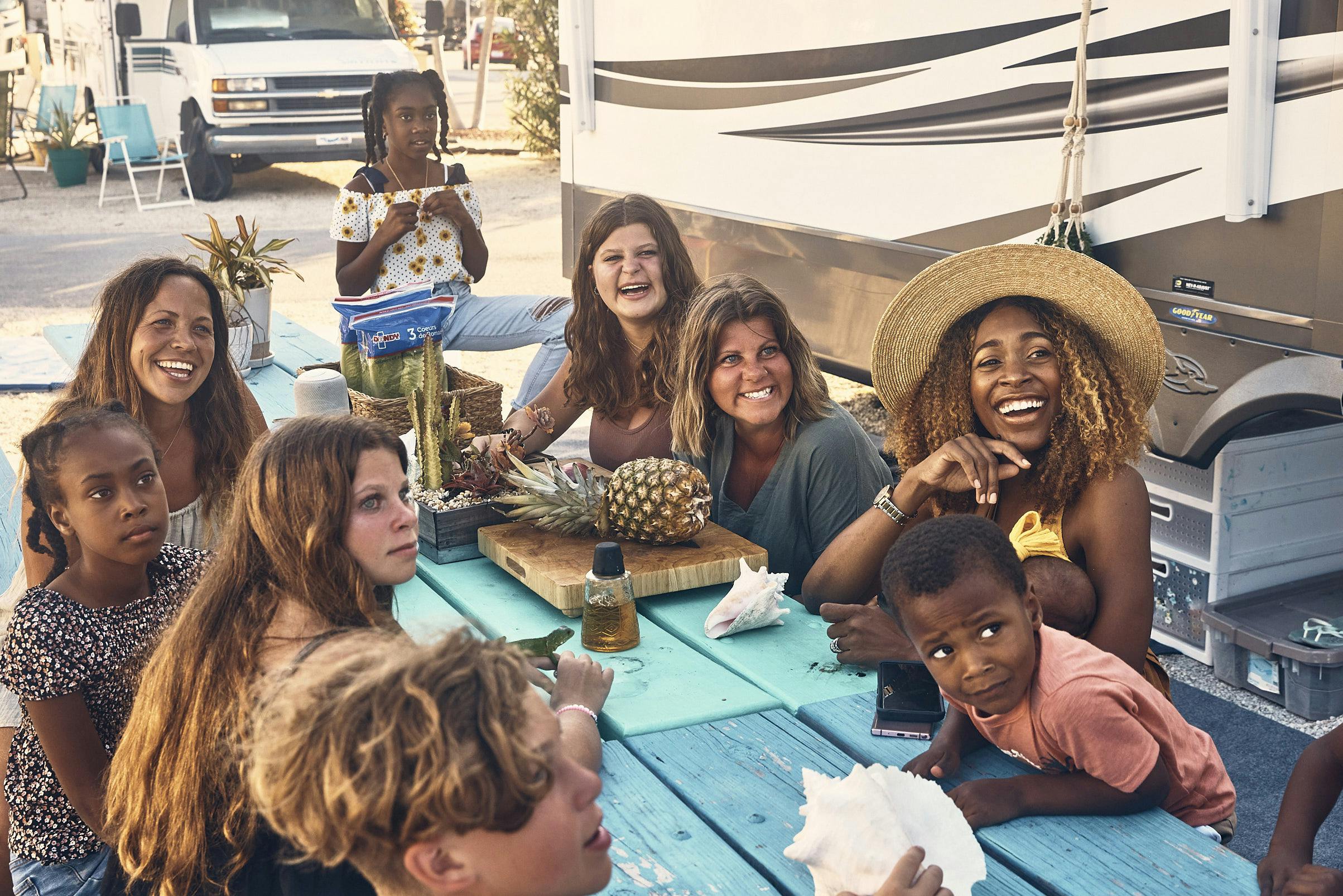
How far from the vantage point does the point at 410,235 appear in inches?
201

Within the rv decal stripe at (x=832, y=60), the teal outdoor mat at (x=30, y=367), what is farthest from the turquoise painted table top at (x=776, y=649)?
the teal outdoor mat at (x=30, y=367)

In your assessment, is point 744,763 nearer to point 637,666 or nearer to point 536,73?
point 637,666

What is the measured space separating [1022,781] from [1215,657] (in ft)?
8.85

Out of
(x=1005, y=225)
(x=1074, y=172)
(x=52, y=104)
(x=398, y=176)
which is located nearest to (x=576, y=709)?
(x=1074, y=172)

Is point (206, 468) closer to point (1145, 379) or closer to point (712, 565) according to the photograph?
point (712, 565)

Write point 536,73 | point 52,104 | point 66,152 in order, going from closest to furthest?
point 66,152 → point 52,104 → point 536,73

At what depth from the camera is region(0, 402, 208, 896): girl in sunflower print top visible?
6.91ft

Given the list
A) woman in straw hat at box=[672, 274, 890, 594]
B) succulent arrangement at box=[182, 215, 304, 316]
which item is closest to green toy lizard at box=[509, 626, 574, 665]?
woman in straw hat at box=[672, 274, 890, 594]

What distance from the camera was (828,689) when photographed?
239cm

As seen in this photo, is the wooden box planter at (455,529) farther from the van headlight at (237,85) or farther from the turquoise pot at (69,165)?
the turquoise pot at (69,165)

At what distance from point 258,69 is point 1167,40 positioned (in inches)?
454

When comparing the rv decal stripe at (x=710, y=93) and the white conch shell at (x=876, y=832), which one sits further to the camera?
the rv decal stripe at (x=710, y=93)

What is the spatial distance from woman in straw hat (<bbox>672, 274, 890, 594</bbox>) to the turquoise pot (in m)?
15.1

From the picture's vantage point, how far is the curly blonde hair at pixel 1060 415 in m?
2.58
